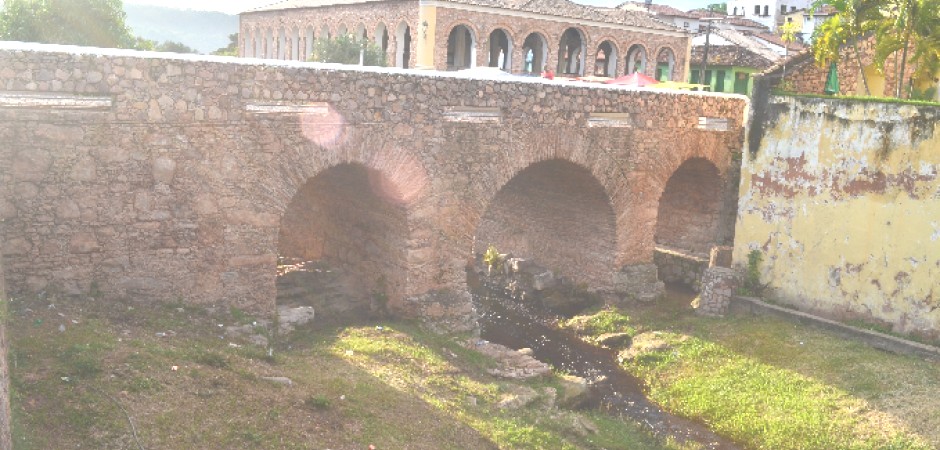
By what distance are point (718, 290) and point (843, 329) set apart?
2.12 meters

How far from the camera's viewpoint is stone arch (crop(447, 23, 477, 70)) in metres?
29.8

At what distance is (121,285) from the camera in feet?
33.5

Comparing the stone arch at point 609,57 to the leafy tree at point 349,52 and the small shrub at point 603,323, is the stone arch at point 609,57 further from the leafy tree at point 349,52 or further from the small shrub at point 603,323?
the small shrub at point 603,323

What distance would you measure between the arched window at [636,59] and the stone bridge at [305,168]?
17.9m

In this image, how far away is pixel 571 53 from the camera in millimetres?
33688

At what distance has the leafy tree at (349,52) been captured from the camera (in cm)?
2830

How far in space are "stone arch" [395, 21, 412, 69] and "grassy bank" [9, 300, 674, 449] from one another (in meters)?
19.0

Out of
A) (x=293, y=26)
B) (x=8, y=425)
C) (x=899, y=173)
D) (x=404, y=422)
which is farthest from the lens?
(x=293, y=26)

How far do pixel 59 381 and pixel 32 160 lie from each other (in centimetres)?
320

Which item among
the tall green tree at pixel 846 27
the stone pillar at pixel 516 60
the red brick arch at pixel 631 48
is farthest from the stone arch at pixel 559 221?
the red brick arch at pixel 631 48

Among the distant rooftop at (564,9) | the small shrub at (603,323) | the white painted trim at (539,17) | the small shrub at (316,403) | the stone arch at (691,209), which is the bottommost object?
the small shrub at (603,323)

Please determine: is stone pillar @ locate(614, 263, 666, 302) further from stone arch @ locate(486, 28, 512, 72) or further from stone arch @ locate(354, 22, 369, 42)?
stone arch @ locate(354, 22, 369, 42)

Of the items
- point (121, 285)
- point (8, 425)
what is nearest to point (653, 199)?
point (121, 285)

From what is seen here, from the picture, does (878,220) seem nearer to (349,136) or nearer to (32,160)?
(349,136)
